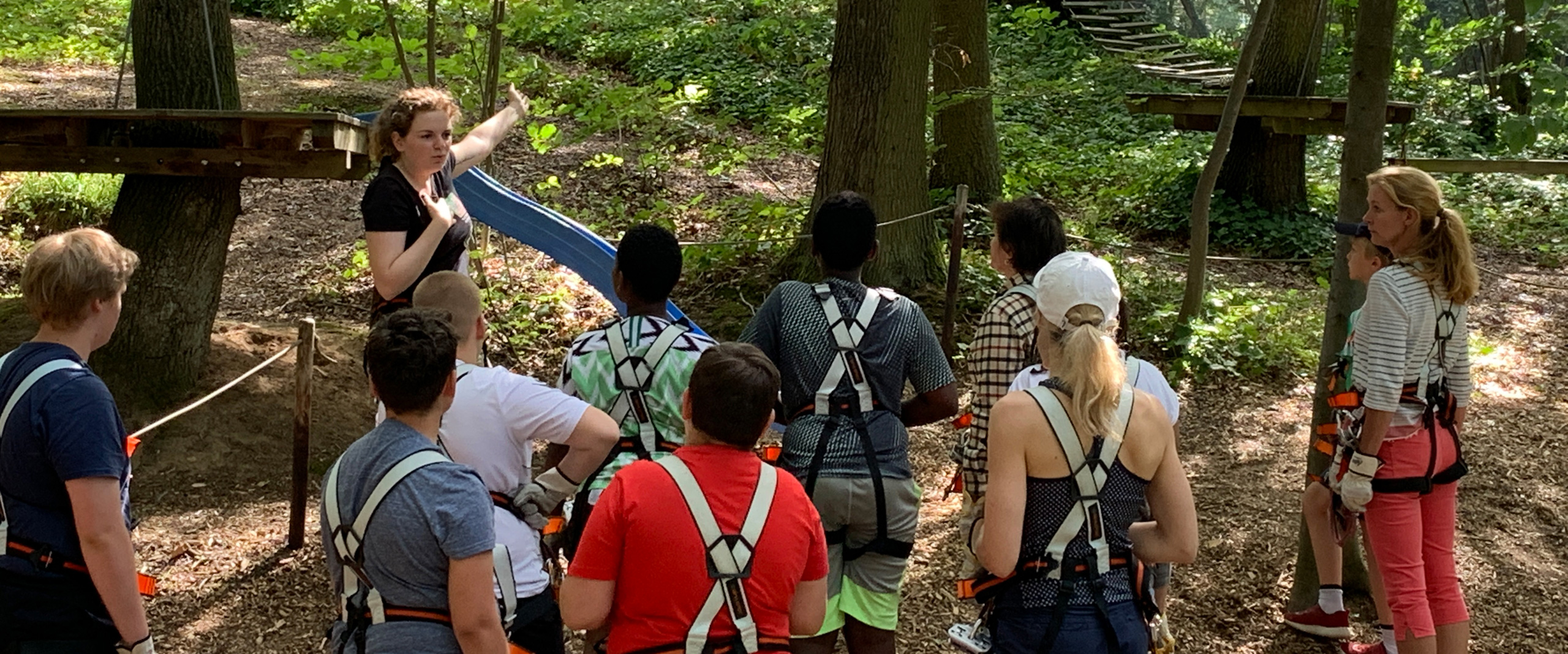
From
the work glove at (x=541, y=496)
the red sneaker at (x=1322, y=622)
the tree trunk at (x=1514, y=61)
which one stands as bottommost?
the red sneaker at (x=1322, y=622)

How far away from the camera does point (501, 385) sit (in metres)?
2.93

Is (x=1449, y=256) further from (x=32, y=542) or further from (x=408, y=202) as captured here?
(x=32, y=542)

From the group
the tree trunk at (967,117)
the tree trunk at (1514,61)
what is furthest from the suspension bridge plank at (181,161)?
the tree trunk at (1514,61)

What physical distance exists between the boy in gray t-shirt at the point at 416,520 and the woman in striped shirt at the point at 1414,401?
115 inches

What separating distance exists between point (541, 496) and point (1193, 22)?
32.4 metres

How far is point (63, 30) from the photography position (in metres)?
16.5

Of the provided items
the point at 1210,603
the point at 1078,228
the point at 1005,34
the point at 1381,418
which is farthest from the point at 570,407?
the point at 1005,34

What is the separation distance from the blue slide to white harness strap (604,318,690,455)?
2.70 meters

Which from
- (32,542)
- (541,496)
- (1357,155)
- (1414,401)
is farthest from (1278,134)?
(32,542)

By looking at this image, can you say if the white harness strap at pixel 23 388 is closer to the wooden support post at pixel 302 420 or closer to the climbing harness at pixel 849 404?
the climbing harness at pixel 849 404

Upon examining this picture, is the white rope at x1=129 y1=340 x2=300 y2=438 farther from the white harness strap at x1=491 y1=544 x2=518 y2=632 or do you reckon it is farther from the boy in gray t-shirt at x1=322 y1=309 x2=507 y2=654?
the boy in gray t-shirt at x1=322 y1=309 x2=507 y2=654

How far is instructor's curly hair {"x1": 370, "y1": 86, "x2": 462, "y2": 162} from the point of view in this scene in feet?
13.3

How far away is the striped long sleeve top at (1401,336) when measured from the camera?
3.91m

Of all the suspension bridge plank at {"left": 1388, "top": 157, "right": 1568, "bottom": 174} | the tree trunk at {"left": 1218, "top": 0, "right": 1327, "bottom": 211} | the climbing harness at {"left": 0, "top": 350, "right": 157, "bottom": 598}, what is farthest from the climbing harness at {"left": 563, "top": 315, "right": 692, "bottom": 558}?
the tree trunk at {"left": 1218, "top": 0, "right": 1327, "bottom": 211}
